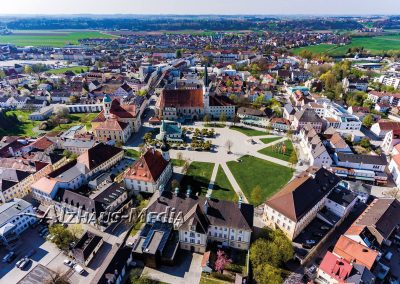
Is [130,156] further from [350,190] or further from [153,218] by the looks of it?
[350,190]

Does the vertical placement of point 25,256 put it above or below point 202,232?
below

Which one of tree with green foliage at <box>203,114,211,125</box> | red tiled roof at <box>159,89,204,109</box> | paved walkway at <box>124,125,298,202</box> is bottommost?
paved walkway at <box>124,125,298,202</box>

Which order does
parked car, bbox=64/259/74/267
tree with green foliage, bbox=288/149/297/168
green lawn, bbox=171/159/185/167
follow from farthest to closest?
1. green lawn, bbox=171/159/185/167
2. tree with green foliage, bbox=288/149/297/168
3. parked car, bbox=64/259/74/267

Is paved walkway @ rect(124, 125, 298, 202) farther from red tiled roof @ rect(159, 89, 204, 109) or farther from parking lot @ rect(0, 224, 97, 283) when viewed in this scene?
parking lot @ rect(0, 224, 97, 283)

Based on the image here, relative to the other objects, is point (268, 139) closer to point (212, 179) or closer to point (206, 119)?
point (206, 119)

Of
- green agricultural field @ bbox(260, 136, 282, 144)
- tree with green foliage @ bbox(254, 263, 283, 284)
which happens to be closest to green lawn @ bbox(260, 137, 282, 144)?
green agricultural field @ bbox(260, 136, 282, 144)

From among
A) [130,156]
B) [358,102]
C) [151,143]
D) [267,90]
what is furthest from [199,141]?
[358,102]

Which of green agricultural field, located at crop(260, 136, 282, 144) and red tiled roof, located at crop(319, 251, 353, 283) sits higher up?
red tiled roof, located at crop(319, 251, 353, 283)
